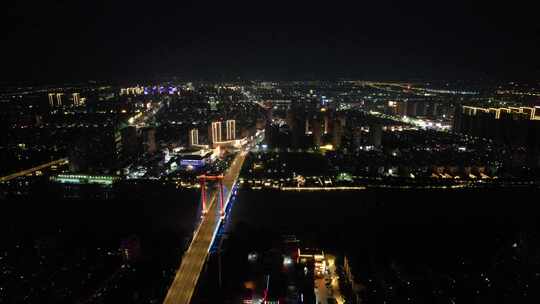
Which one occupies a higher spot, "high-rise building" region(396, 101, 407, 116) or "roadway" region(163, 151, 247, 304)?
"high-rise building" region(396, 101, 407, 116)

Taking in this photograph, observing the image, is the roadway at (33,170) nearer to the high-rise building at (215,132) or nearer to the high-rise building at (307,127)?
the high-rise building at (215,132)

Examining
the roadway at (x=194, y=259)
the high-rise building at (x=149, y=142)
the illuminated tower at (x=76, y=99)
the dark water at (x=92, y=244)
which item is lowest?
the dark water at (x=92, y=244)

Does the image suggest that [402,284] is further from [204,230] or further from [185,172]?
[185,172]

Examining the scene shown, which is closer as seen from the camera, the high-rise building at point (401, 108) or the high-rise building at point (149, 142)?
the high-rise building at point (149, 142)

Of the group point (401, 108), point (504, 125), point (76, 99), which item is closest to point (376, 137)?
point (504, 125)

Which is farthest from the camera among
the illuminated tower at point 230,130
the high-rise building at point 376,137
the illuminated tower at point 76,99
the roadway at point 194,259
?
the illuminated tower at point 76,99

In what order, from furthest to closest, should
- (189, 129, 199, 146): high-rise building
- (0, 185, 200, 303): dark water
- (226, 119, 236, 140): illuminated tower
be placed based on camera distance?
(226, 119, 236, 140): illuminated tower, (189, 129, 199, 146): high-rise building, (0, 185, 200, 303): dark water

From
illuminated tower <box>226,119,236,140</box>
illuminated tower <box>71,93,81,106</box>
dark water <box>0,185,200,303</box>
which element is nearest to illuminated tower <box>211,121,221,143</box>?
illuminated tower <box>226,119,236,140</box>

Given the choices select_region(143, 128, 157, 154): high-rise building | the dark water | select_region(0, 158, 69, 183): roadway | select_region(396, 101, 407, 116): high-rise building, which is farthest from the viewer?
select_region(396, 101, 407, 116): high-rise building

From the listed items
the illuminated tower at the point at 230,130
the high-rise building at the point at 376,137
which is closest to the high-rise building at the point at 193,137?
the illuminated tower at the point at 230,130

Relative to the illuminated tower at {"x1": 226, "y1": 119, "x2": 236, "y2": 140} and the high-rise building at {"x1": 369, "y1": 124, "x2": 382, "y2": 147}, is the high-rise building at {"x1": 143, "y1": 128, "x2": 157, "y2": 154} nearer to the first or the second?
the illuminated tower at {"x1": 226, "y1": 119, "x2": 236, "y2": 140}
